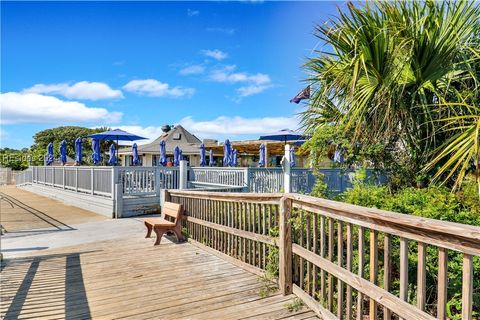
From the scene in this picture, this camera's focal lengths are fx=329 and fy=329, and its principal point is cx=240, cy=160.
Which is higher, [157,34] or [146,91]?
[146,91]

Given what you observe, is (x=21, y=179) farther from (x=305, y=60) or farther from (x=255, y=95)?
(x=305, y=60)

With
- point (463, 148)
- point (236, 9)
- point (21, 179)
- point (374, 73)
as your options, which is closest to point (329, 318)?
point (463, 148)

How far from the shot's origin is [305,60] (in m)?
5.76

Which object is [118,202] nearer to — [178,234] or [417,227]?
[178,234]

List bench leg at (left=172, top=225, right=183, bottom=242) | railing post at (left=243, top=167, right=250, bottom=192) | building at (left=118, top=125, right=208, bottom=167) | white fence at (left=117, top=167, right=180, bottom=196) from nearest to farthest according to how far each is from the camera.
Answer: bench leg at (left=172, top=225, right=183, bottom=242), white fence at (left=117, top=167, right=180, bottom=196), railing post at (left=243, top=167, right=250, bottom=192), building at (left=118, top=125, right=208, bottom=167)

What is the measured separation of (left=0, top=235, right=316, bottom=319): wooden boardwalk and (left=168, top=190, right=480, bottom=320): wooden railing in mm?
309

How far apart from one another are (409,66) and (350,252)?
Result: 9.94 ft

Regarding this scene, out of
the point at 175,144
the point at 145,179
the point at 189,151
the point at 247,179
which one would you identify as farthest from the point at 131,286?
the point at 175,144

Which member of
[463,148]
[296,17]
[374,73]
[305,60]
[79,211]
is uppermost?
[296,17]

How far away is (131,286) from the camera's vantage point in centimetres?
395

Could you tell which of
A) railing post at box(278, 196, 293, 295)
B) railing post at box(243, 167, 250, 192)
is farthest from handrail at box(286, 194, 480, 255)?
railing post at box(243, 167, 250, 192)

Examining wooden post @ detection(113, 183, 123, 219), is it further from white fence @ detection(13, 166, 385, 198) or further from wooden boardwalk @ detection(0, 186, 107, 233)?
wooden boardwalk @ detection(0, 186, 107, 233)

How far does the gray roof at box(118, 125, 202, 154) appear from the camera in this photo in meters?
26.4

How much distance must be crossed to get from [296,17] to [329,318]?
21.6 feet
